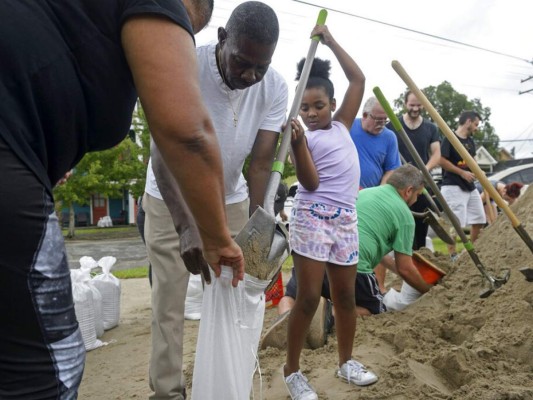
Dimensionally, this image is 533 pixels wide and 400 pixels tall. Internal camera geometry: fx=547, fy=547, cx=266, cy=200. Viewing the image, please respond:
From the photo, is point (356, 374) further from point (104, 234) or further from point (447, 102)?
point (447, 102)

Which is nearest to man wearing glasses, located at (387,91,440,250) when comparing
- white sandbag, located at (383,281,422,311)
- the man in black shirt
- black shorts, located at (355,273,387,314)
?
the man in black shirt

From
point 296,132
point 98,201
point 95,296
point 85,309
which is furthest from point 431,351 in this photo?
point 98,201

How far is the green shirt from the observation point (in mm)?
3863

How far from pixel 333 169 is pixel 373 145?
2.21m

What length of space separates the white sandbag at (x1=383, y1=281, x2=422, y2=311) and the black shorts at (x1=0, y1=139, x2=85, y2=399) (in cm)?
357

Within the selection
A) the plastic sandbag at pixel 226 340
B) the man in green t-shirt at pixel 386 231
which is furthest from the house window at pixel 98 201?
the plastic sandbag at pixel 226 340

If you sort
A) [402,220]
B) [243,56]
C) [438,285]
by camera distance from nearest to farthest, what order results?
[243,56] → [402,220] → [438,285]

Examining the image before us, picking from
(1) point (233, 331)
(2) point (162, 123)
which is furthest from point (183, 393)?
(2) point (162, 123)

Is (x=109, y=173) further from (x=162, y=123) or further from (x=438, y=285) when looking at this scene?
(x=162, y=123)

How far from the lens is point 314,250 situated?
2.72 meters

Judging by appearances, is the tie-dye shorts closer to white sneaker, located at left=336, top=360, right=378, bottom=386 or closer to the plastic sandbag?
white sneaker, located at left=336, top=360, right=378, bottom=386

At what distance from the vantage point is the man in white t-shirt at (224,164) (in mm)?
2438

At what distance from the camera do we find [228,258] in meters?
1.59

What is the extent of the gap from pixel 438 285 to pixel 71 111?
3.74m
